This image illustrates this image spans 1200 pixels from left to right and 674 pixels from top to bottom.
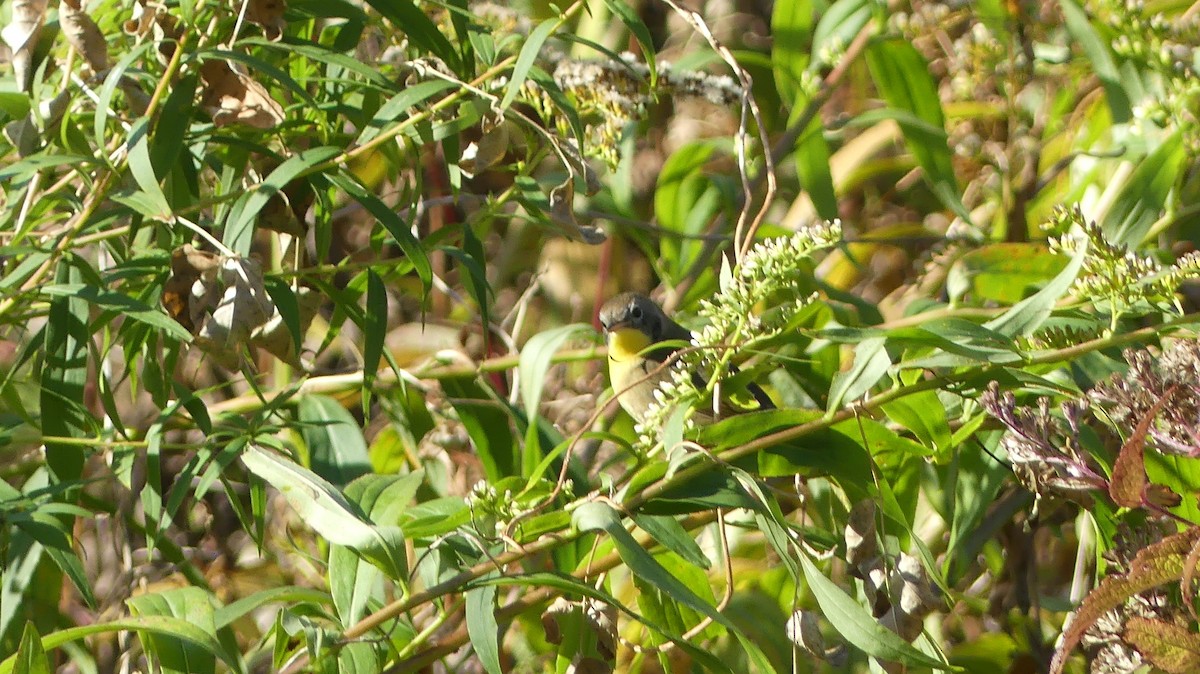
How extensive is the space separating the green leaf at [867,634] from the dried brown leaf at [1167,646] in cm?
19

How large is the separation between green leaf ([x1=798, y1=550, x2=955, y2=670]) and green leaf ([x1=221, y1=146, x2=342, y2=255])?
2.60 ft

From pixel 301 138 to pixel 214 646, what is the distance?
98 centimetres

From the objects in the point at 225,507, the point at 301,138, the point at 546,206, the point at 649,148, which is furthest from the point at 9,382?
the point at 649,148

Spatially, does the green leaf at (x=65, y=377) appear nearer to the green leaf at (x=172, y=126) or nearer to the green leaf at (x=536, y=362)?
the green leaf at (x=172, y=126)

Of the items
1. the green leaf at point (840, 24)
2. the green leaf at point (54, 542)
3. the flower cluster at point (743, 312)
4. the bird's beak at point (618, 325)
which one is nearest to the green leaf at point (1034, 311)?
the flower cluster at point (743, 312)

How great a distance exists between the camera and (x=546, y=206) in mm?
1903

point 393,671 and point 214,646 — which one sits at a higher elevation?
point 214,646

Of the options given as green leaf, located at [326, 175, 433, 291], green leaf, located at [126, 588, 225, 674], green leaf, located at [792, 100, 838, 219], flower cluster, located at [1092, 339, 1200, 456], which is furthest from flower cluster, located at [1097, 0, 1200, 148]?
green leaf, located at [126, 588, 225, 674]

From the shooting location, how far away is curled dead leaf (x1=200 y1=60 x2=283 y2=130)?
5.71 feet

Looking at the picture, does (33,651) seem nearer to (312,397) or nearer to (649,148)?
(312,397)

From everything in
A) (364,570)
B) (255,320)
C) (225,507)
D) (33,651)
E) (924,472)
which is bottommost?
(225,507)

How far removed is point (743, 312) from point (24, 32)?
939mm

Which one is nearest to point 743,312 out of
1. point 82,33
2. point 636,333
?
point 82,33

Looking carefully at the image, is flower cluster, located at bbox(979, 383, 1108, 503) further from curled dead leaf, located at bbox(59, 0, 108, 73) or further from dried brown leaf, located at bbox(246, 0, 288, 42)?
curled dead leaf, located at bbox(59, 0, 108, 73)
